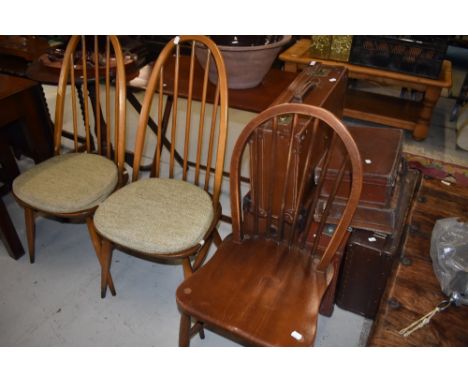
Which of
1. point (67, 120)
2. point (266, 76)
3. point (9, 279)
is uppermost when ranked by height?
point (266, 76)

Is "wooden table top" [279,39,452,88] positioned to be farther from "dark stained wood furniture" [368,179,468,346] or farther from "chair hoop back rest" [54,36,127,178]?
"chair hoop back rest" [54,36,127,178]

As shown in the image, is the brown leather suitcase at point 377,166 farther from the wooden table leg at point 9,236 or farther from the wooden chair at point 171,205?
the wooden table leg at point 9,236

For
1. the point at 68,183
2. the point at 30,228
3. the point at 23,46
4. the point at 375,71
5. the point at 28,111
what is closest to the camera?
the point at 68,183

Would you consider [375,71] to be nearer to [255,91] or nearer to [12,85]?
[255,91]

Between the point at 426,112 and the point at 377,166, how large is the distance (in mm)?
1615

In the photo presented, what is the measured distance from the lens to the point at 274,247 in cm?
127

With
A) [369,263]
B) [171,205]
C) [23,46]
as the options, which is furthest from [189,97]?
[23,46]

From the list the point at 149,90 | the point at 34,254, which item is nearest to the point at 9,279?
the point at 34,254

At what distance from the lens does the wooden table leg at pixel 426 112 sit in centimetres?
249

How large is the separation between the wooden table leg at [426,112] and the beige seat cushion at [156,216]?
189 centimetres

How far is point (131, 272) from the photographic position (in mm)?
1764

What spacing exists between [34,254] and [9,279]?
0.15 m

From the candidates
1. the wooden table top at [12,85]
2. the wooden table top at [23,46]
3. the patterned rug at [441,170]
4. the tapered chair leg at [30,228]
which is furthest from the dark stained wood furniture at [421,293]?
the wooden table top at [23,46]
